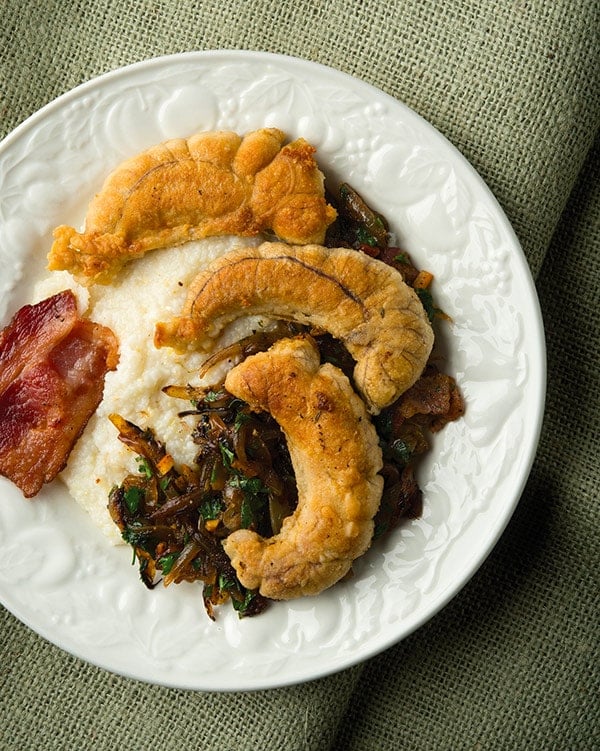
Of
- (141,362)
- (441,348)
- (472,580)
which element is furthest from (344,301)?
(472,580)

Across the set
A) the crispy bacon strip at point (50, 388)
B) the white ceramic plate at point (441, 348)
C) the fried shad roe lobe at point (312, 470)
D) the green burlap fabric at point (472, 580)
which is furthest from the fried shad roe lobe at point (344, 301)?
the green burlap fabric at point (472, 580)

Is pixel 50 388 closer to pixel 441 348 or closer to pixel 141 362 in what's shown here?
pixel 141 362

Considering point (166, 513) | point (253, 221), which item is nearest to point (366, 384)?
point (253, 221)

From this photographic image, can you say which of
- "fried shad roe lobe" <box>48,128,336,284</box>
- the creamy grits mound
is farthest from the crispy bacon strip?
"fried shad roe lobe" <box>48,128,336,284</box>

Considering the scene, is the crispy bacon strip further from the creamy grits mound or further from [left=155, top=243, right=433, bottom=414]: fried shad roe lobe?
[left=155, top=243, right=433, bottom=414]: fried shad roe lobe

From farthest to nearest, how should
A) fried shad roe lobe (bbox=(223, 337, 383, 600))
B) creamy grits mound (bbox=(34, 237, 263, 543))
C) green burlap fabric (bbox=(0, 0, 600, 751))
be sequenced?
green burlap fabric (bbox=(0, 0, 600, 751)), creamy grits mound (bbox=(34, 237, 263, 543)), fried shad roe lobe (bbox=(223, 337, 383, 600))
